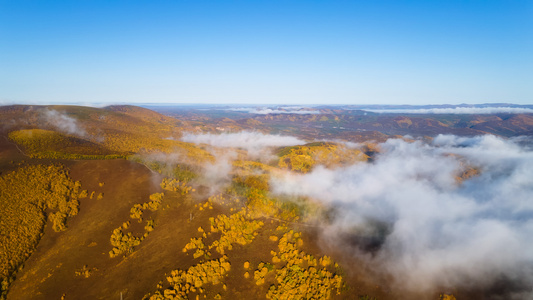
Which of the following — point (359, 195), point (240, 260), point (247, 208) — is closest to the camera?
point (240, 260)

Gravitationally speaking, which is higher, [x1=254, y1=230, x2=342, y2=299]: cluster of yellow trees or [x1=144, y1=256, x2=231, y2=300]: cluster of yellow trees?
[x1=144, y1=256, x2=231, y2=300]: cluster of yellow trees

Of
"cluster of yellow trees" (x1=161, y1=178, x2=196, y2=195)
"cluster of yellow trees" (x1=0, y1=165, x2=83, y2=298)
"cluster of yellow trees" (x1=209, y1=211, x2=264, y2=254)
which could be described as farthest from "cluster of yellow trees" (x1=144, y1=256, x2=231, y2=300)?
A: "cluster of yellow trees" (x1=161, y1=178, x2=196, y2=195)

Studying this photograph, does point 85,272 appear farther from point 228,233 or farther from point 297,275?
point 297,275

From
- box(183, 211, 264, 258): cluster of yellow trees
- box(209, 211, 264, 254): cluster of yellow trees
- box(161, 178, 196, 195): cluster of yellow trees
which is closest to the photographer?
box(183, 211, 264, 258): cluster of yellow trees

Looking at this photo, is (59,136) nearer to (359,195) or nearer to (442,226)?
(359,195)

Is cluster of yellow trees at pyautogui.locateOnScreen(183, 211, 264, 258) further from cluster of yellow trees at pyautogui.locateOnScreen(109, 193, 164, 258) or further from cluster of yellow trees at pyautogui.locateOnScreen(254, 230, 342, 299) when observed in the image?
cluster of yellow trees at pyautogui.locateOnScreen(109, 193, 164, 258)

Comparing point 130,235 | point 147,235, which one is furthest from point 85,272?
point 147,235

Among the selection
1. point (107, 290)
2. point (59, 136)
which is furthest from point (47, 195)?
point (59, 136)
